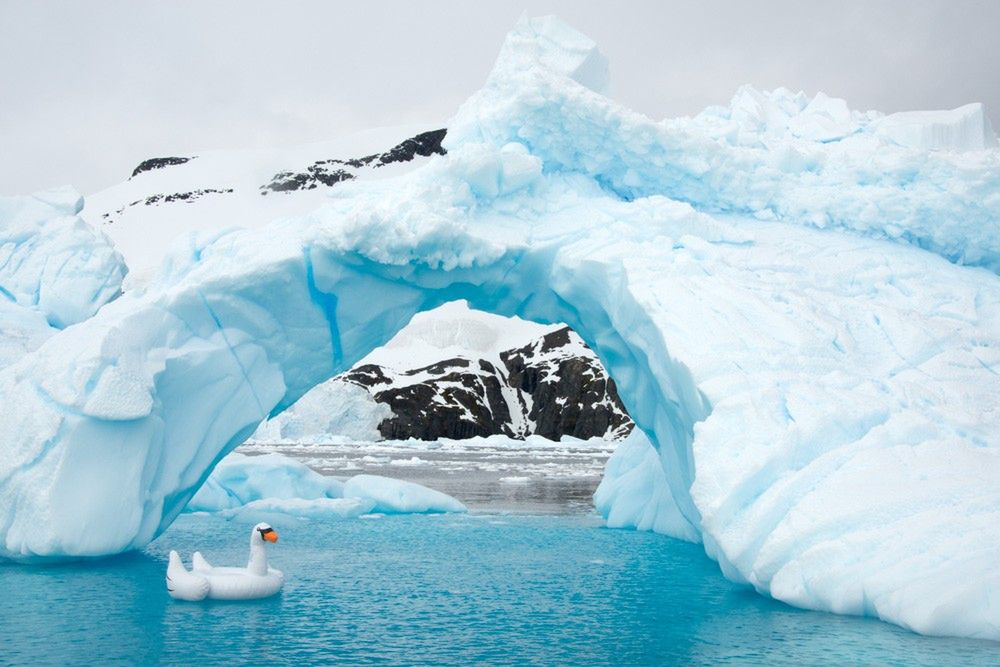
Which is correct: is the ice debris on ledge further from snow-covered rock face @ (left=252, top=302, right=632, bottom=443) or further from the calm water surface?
snow-covered rock face @ (left=252, top=302, right=632, bottom=443)

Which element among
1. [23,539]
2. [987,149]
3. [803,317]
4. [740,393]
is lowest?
[23,539]

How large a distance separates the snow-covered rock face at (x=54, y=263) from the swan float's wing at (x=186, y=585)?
29.9 ft

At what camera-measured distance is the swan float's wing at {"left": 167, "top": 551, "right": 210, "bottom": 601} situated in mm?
8523

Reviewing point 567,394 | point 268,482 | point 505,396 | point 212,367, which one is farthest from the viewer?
point 505,396

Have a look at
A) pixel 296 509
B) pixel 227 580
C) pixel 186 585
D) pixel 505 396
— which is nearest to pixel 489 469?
pixel 296 509

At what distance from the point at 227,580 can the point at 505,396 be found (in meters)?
55.9

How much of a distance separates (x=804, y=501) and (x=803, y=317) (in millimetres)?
2770

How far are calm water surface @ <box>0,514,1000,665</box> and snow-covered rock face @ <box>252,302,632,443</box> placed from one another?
1630 inches

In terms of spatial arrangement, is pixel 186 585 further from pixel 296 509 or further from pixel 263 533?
pixel 296 509

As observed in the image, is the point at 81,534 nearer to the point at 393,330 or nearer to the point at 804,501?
the point at 393,330

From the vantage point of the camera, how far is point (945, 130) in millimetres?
14664

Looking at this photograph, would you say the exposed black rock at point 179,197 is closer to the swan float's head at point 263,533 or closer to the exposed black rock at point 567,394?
the exposed black rock at point 567,394

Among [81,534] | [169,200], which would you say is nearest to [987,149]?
[81,534]

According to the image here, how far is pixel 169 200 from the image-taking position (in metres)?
96.8
